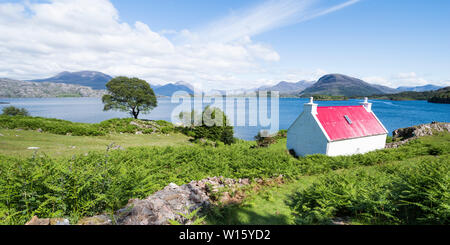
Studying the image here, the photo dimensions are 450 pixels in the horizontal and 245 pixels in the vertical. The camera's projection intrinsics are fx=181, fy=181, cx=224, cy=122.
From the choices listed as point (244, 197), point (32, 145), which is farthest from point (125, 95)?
point (244, 197)

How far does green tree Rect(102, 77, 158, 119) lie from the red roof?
44116mm

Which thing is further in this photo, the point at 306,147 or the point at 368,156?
the point at 306,147

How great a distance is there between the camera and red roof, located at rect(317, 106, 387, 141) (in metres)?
21.1

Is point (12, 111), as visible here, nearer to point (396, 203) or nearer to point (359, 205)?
point (359, 205)

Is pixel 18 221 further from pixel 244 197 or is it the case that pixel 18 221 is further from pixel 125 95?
pixel 125 95

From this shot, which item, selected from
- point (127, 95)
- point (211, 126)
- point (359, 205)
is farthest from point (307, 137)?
point (127, 95)

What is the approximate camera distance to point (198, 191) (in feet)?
28.9

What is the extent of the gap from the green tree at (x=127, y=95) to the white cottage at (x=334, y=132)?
4113cm

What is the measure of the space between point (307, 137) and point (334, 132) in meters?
2.90

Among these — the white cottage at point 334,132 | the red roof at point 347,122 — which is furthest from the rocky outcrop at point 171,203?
the red roof at point 347,122

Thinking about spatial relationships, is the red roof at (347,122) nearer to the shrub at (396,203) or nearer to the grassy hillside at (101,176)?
the grassy hillside at (101,176)

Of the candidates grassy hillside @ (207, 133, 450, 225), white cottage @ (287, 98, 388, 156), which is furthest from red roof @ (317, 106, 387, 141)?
grassy hillside @ (207, 133, 450, 225)

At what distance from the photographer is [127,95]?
48.0 m
